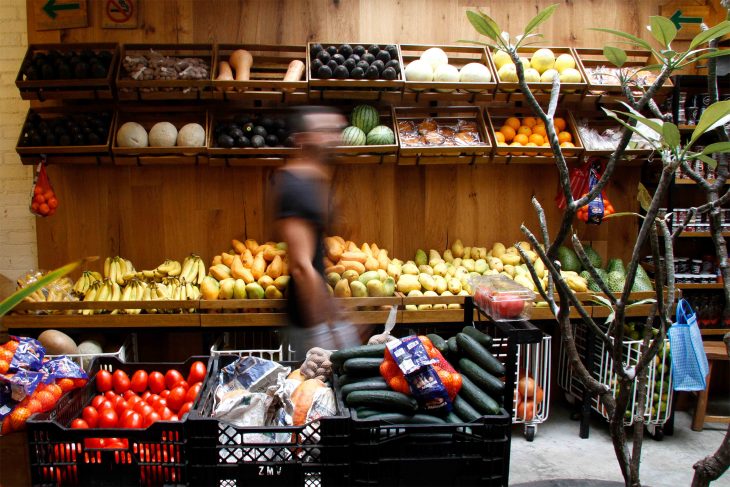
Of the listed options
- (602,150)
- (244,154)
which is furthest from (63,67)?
(602,150)

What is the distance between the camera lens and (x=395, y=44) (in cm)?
428

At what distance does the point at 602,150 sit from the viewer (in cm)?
420

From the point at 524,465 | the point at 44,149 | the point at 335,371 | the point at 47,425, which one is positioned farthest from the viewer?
the point at 44,149

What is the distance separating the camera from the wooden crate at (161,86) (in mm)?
3895

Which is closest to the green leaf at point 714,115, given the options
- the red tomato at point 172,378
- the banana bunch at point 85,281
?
the red tomato at point 172,378

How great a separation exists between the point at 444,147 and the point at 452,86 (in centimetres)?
38

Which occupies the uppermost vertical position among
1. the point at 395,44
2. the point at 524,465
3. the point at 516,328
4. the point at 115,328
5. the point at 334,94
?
the point at 395,44

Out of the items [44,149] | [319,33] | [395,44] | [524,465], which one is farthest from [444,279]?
[44,149]

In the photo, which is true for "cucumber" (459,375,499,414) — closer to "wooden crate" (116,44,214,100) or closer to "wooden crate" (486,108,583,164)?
"wooden crate" (486,108,583,164)

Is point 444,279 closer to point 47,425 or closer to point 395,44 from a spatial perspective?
point 395,44

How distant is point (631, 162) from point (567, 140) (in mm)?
550

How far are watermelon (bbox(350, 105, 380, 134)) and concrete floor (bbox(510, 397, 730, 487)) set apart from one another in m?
2.13

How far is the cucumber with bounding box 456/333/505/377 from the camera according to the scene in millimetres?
2336

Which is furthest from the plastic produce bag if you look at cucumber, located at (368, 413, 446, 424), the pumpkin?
cucumber, located at (368, 413, 446, 424)
